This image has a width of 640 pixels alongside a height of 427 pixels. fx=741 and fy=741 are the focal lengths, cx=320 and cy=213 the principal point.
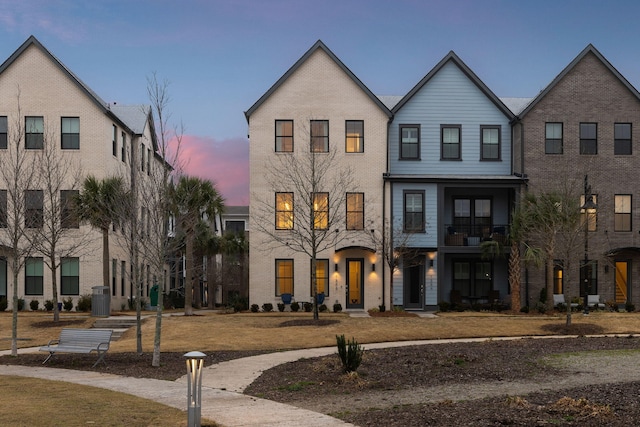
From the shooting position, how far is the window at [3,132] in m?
36.9

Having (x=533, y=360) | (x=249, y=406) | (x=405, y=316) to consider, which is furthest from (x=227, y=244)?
(x=249, y=406)

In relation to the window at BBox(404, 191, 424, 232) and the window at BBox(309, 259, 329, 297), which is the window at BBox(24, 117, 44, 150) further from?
the window at BBox(404, 191, 424, 232)

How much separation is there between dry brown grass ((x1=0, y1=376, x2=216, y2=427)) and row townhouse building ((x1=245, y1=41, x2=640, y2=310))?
900 inches

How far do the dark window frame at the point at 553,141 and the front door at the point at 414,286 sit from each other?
884 centimetres

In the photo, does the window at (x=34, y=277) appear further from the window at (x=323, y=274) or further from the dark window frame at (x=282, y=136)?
the window at (x=323, y=274)

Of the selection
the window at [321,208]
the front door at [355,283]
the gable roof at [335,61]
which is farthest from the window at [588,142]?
the window at [321,208]

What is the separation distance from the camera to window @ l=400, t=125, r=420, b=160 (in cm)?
3847

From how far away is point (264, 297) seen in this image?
37031 mm

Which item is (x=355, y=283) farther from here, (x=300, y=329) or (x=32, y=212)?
(x=32, y=212)

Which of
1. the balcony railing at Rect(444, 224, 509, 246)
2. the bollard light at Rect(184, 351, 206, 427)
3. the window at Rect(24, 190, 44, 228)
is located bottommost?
the bollard light at Rect(184, 351, 206, 427)

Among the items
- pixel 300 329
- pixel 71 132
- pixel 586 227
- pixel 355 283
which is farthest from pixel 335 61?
pixel 300 329

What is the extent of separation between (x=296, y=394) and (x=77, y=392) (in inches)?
164

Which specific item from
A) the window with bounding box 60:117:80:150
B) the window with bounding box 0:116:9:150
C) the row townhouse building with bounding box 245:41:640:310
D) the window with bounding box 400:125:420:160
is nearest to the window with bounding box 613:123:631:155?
the row townhouse building with bounding box 245:41:640:310

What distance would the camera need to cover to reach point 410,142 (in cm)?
3856
